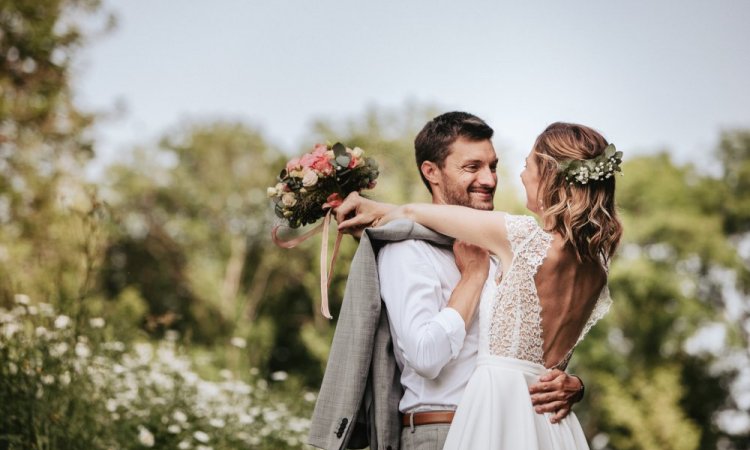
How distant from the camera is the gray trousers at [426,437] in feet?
10.5

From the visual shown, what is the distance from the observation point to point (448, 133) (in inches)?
153

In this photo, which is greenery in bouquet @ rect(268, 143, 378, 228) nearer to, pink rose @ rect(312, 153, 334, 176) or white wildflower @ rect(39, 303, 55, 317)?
pink rose @ rect(312, 153, 334, 176)

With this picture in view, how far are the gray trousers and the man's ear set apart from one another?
46.8 inches

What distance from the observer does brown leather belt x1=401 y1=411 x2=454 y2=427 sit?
3246 millimetres

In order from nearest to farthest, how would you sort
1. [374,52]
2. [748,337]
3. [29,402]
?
1. [29,402]
2. [748,337]
3. [374,52]

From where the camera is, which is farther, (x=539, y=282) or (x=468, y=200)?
(x=468, y=200)

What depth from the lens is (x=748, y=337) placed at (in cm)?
2469

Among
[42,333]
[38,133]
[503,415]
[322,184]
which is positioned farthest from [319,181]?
[38,133]

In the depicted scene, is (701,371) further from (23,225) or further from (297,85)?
(23,225)

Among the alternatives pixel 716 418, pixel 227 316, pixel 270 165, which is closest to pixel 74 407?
pixel 227 316

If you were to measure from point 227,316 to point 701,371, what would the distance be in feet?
46.7

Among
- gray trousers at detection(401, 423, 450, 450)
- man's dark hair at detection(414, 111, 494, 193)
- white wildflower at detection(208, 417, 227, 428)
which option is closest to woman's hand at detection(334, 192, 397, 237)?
man's dark hair at detection(414, 111, 494, 193)

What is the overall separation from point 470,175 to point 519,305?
81 centimetres

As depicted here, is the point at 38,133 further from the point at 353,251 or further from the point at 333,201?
the point at 333,201
